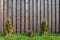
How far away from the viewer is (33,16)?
8.93 m

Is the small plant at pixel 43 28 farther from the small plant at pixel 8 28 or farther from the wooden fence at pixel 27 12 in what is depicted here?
the small plant at pixel 8 28

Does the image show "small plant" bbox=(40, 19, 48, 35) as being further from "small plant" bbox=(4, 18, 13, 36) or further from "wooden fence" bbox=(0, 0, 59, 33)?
"small plant" bbox=(4, 18, 13, 36)

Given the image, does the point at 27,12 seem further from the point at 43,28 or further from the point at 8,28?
the point at 8,28

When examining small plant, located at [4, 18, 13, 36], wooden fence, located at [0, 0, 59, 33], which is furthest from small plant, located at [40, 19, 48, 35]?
small plant, located at [4, 18, 13, 36]

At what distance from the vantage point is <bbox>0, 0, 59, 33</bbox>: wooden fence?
8875 mm

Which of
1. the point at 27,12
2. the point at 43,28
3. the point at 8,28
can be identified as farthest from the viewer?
the point at 27,12

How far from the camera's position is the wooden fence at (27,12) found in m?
8.88

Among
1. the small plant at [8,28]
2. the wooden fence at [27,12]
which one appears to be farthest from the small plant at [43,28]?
the small plant at [8,28]

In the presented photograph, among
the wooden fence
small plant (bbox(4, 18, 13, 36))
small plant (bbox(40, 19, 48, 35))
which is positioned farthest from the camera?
the wooden fence

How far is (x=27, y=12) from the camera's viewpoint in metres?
8.87

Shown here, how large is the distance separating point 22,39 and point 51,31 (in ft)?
6.31

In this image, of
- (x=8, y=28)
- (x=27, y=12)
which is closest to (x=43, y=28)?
(x=27, y=12)

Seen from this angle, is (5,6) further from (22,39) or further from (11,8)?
(22,39)

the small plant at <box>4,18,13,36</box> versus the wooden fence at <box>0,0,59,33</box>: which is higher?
the wooden fence at <box>0,0,59,33</box>
